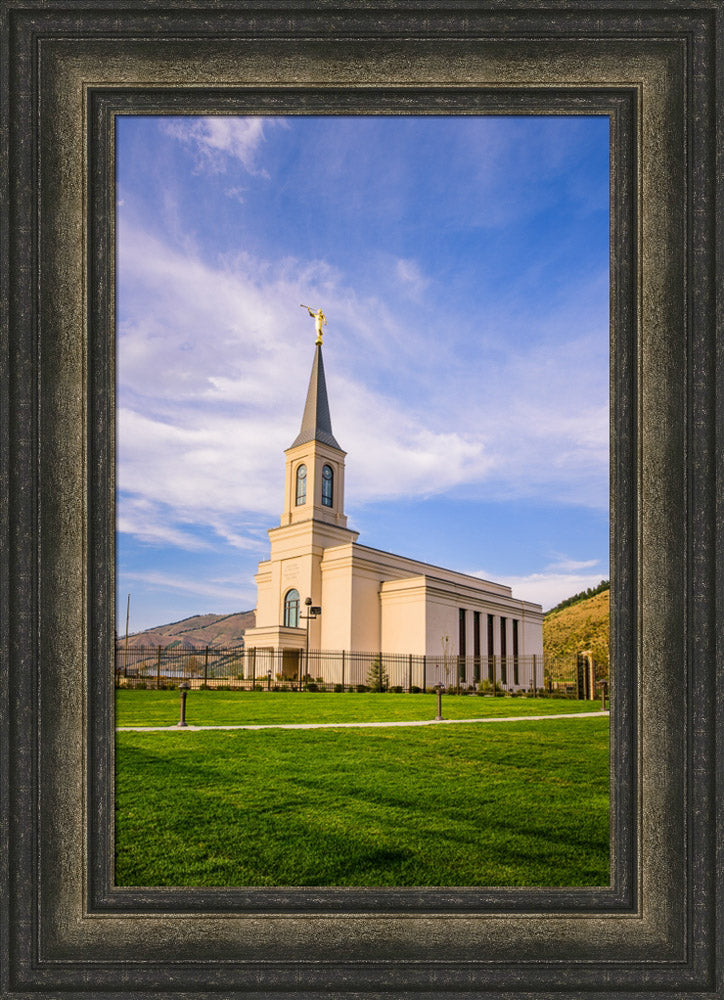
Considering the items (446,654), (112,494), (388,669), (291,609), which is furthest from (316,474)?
(112,494)

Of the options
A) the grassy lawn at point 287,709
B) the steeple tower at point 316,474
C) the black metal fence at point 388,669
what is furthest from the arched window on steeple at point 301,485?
the grassy lawn at point 287,709

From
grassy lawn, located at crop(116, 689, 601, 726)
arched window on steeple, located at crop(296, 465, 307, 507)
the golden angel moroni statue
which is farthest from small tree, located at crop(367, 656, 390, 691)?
the golden angel moroni statue

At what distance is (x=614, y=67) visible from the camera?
7.91 ft

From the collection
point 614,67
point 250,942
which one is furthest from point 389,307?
point 250,942

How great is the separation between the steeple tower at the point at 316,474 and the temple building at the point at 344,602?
0.04 metres

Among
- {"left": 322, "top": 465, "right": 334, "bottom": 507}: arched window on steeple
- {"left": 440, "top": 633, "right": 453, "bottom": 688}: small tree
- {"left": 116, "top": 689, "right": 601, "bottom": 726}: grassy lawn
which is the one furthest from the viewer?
{"left": 322, "top": 465, "right": 334, "bottom": 507}: arched window on steeple

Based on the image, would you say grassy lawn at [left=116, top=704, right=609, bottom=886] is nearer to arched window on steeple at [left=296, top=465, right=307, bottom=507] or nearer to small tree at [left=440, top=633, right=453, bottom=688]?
small tree at [left=440, top=633, right=453, bottom=688]

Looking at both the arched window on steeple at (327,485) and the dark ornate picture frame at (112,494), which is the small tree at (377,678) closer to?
the arched window on steeple at (327,485)

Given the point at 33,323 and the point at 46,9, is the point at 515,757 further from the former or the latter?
the point at 46,9

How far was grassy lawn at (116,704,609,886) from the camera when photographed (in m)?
2.97

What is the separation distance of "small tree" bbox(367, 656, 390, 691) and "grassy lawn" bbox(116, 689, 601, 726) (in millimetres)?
9076

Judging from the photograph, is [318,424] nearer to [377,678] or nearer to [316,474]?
[316,474]

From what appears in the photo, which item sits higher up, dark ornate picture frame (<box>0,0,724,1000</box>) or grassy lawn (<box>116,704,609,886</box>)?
dark ornate picture frame (<box>0,0,724,1000</box>)

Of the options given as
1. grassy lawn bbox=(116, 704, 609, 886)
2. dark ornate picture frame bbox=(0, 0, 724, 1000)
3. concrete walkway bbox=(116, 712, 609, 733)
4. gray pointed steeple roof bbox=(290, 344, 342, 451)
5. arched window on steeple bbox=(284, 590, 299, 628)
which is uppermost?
gray pointed steeple roof bbox=(290, 344, 342, 451)
